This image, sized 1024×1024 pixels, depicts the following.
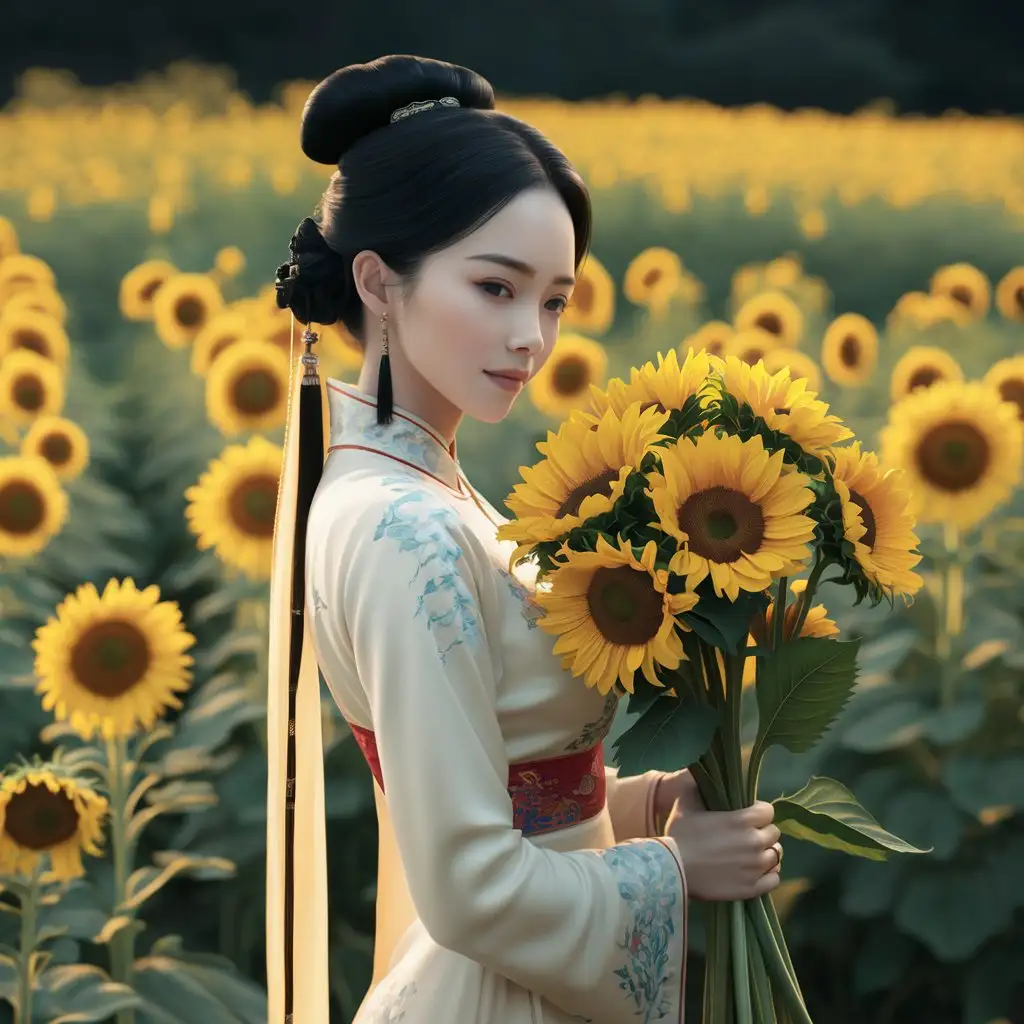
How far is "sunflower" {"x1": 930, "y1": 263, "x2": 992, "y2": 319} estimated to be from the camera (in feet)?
9.96

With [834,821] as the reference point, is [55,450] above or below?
above

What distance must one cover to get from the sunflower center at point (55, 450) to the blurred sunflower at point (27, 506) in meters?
0.13

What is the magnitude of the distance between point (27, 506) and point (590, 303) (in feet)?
3.98

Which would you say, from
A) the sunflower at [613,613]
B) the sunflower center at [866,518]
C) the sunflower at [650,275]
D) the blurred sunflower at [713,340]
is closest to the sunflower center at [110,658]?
the sunflower at [613,613]

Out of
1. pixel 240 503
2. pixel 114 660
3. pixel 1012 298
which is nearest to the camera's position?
pixel 114 660

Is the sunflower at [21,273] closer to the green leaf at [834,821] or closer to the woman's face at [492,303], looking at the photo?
the woman's face at [492,303]

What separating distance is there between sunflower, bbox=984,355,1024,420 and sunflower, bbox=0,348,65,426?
1.50m

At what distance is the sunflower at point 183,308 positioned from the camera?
111 inches

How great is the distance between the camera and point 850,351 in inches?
109

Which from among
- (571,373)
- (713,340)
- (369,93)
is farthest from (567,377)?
(369,93)

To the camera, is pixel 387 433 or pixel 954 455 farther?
pixel 954 455

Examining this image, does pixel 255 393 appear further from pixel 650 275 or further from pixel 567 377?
pixel 650 275

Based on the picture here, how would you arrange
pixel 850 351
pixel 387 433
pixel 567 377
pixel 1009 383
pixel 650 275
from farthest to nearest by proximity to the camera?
1. pixel 650 275
2. pixel 850 351
3. pixel 567 377
4. pixel 1009 383
5. pixel 387 433

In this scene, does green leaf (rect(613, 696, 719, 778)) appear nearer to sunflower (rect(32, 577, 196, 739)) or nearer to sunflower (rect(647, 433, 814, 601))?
sunflower (rect(647, 433, 814, 601))
